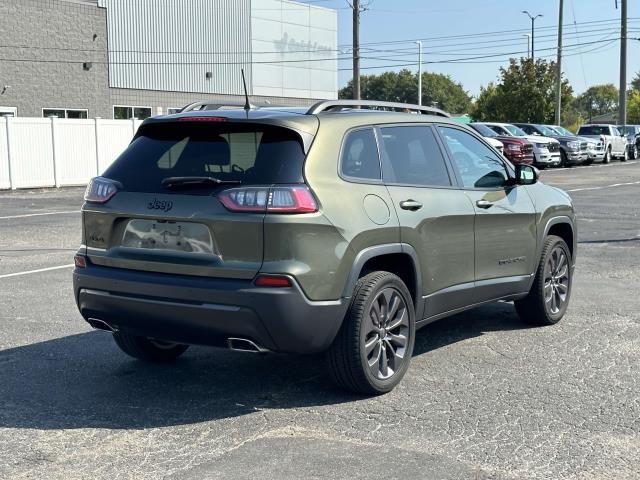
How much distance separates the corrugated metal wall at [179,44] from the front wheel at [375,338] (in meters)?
39.2

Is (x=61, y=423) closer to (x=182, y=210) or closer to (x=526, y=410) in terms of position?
(x=182, y=210)

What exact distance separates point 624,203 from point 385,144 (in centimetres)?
1492

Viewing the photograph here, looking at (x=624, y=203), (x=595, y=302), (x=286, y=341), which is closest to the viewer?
(x=286, y=341)

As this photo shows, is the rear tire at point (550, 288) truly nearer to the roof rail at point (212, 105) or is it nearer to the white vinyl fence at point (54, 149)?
the roof rail at point (212, 105)

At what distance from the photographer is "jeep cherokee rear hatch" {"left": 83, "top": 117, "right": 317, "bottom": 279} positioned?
15.7 feet

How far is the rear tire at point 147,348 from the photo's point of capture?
602 cm

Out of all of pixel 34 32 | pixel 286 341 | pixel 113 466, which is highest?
pixel 34 32

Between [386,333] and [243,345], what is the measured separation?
999mm

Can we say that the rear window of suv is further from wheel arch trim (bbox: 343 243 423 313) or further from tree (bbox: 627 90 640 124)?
tree (bbox: 627 90 640 124)

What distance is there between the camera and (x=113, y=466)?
167 inches

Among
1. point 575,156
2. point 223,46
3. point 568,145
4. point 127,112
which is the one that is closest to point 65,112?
point 127,112

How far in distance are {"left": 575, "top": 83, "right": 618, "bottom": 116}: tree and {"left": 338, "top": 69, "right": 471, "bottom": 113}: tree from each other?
24690 mm

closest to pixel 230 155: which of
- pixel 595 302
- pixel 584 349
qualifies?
pixel 584 349

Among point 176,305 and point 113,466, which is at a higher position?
point 176,305
